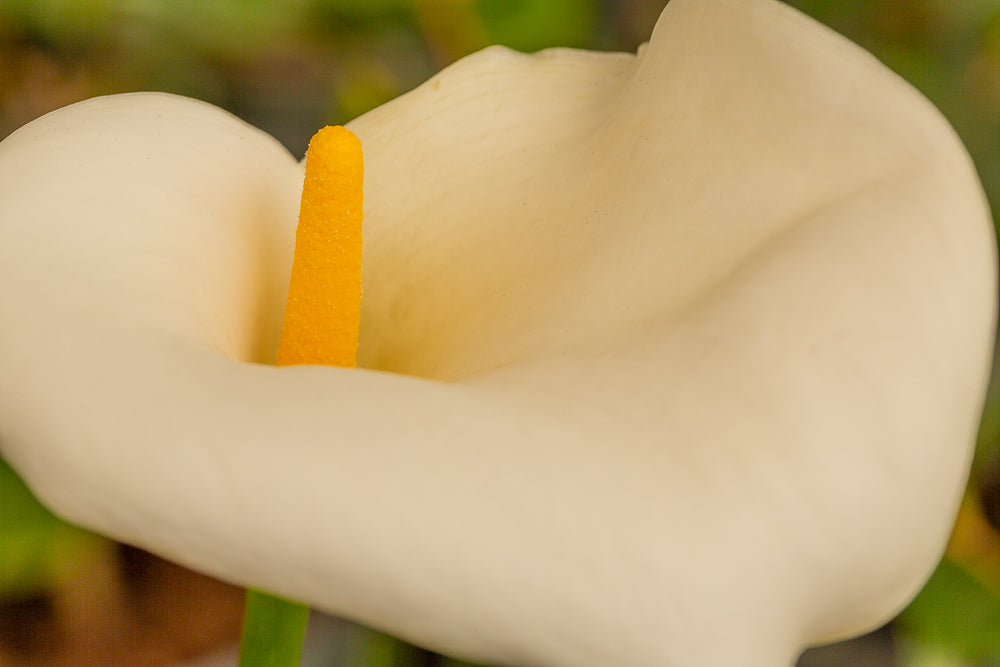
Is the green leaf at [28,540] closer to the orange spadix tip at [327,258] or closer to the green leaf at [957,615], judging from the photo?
the orange spadix tip at [327,258]

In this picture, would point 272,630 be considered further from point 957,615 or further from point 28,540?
point 957,615

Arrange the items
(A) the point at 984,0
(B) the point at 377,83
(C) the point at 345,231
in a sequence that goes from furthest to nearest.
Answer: (B) the point at 377,83, (A) the point at 984,0, (C) the point at 345,231

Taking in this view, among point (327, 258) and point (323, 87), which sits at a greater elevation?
point (327, 258)

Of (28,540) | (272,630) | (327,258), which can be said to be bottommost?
(28,540)

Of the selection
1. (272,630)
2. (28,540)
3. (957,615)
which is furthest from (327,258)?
(957,615)

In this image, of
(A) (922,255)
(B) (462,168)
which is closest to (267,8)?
(B) (462,168)

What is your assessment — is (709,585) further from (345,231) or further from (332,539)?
(345,231)
